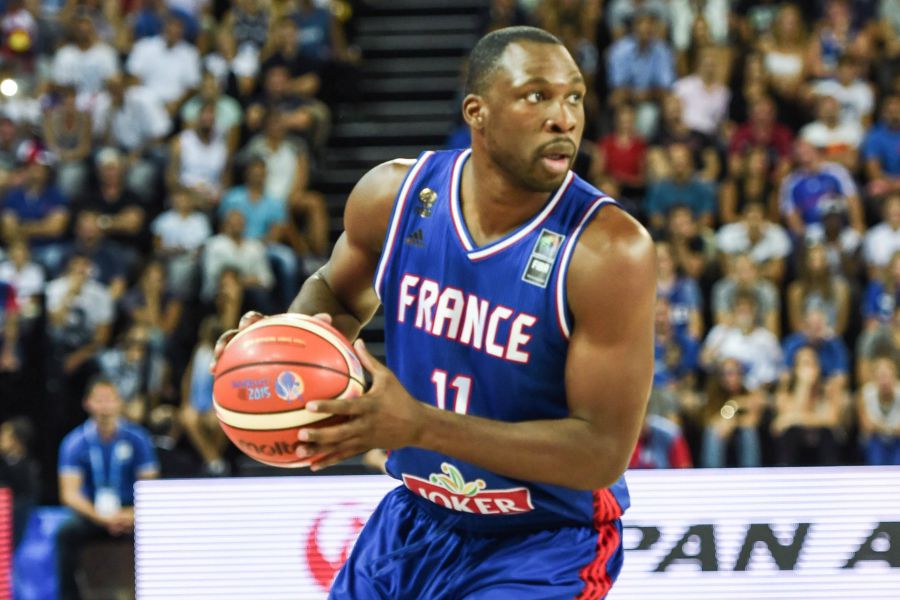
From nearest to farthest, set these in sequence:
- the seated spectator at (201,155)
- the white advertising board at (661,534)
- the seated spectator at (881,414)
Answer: the white advertising board at (661,534), the seated spectator at (881,414), the seated spectator at (201,155)

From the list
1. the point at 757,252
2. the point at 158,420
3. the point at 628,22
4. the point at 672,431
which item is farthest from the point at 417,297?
the point at 628,22

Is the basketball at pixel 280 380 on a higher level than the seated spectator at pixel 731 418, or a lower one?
higher

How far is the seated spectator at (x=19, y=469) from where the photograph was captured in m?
6.86

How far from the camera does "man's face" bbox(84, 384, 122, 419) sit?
8.41 m

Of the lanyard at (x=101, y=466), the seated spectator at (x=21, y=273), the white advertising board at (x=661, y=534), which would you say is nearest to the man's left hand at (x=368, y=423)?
the white advertising board at (x=661, y=534)

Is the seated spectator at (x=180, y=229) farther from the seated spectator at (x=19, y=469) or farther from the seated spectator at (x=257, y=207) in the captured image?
the seated spectator at (x=19, y=469)

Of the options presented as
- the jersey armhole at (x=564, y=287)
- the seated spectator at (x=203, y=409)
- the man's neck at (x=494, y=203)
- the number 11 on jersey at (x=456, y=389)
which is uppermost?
the man's neck at (x=494, y=203)

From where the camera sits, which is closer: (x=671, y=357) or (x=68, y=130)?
(x=671, y=357)

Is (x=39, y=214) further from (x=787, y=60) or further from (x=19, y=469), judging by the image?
(x=787, y=60)

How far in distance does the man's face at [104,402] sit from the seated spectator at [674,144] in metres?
4.82

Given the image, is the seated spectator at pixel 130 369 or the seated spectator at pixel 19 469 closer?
the seated spectator at pixel 19 469

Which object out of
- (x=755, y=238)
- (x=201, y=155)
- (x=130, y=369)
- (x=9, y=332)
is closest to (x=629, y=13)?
(x=755, y=238)

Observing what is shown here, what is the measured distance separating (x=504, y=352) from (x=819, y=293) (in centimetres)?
686

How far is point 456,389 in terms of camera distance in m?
3.65
